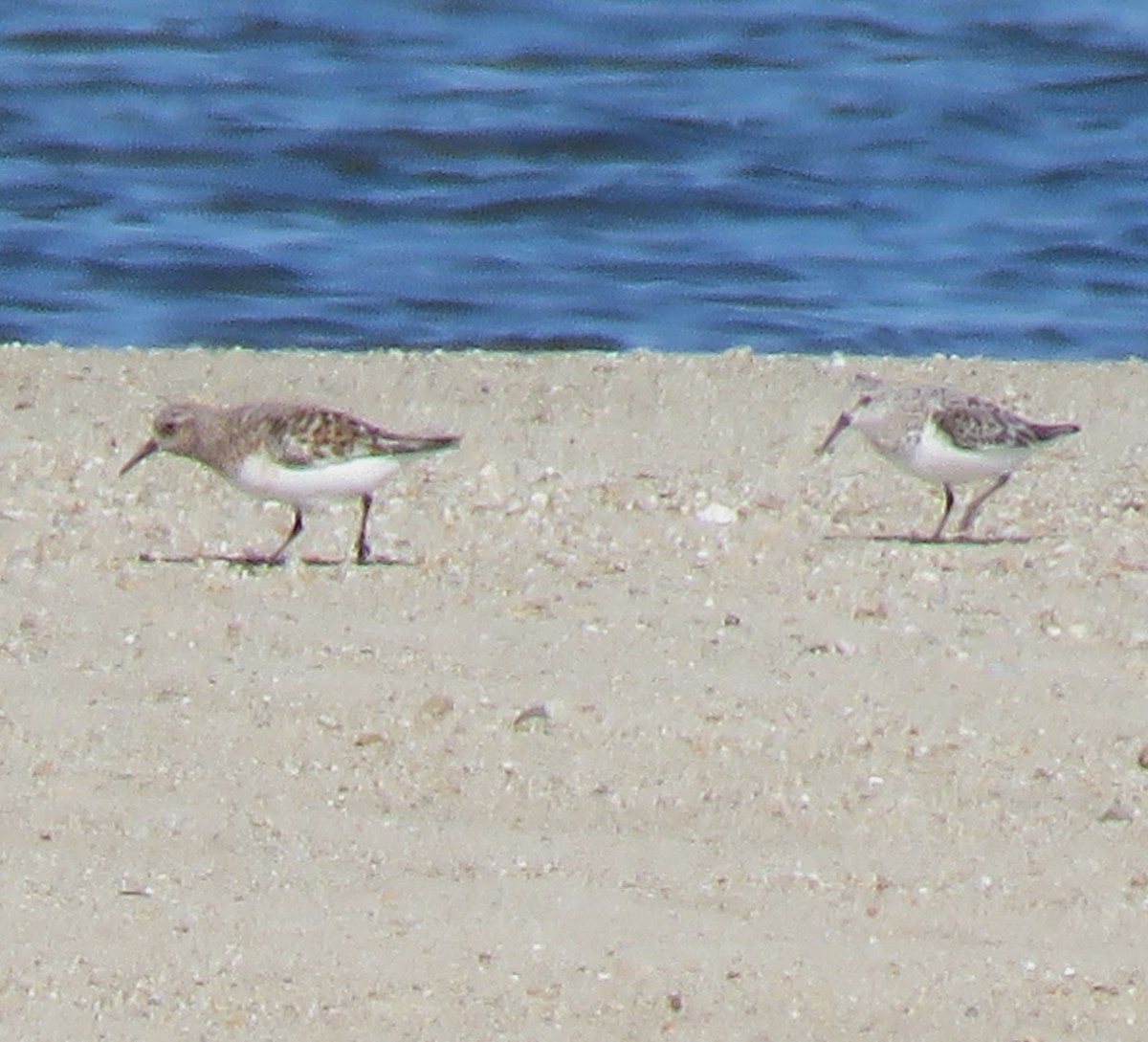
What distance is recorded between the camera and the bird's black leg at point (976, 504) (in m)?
9.52

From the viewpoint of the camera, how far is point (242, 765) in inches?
272

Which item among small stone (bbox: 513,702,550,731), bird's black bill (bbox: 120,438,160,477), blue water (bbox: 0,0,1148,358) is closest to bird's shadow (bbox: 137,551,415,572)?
bird's black bill (bbox: 120,438,160,477)

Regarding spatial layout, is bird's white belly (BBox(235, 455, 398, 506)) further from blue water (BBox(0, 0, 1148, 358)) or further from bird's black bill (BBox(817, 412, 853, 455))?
blue water (BBox(0, 0, 1148, 358))

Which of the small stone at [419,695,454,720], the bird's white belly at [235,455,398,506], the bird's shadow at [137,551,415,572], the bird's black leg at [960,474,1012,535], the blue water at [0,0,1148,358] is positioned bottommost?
the blue water at [0,0,1148,358]

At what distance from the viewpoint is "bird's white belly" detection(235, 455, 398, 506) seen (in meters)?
8.84

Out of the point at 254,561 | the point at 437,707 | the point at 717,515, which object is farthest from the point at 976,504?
the point at 437,707

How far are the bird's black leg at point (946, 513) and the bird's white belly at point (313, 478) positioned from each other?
1.84 metres

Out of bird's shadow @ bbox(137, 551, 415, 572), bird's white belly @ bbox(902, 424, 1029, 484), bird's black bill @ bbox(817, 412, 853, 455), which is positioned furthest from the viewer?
bird's black bill @ bbox(817, 412, 853, 455)

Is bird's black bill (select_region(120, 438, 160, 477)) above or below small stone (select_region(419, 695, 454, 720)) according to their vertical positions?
below

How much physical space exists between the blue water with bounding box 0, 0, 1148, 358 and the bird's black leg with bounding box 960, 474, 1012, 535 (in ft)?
23.3

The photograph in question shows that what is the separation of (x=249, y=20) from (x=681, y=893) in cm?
2042

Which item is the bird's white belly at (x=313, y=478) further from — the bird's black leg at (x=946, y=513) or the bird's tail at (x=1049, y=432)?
the bird's tail at (x=1049, y=432)

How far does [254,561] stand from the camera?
8.92 m

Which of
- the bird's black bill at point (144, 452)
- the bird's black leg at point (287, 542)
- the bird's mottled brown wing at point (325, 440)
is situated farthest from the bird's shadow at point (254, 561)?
the bird's black bill at point (144, 452)
